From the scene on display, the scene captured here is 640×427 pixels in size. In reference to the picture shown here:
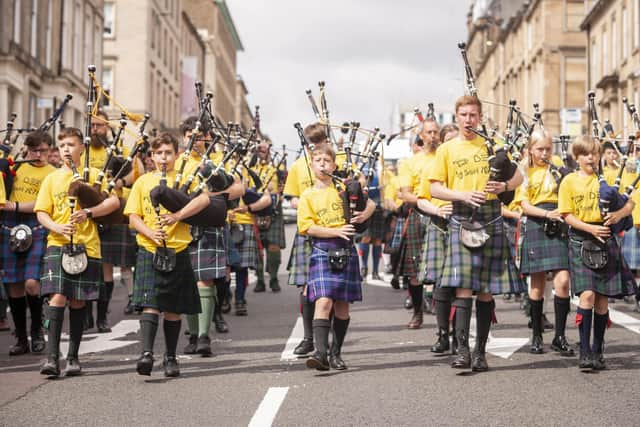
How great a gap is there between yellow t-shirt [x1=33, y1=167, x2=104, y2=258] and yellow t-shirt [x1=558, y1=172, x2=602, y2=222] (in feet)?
10.7

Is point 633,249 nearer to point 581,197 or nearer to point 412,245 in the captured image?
point 412,245

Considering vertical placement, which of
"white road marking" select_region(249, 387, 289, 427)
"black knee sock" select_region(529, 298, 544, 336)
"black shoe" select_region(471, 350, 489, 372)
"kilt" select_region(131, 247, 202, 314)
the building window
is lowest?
"white road marking" select_region(249, 387, 289, 427)

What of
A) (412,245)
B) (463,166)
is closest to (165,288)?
(463,166)

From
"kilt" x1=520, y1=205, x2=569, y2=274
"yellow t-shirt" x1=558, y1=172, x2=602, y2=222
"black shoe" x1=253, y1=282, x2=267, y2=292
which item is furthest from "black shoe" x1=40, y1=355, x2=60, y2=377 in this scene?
"black shoe" x1=253, y1=282, x2=267, y2=292

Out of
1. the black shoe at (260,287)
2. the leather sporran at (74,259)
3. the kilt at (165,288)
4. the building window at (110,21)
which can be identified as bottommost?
the black shoe at (260,287)

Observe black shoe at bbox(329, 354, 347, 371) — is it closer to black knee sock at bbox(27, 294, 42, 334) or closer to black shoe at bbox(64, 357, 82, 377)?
black shoe at bbox(64, 357, 82, 377)

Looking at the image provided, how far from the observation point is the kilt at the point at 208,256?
27.4ft

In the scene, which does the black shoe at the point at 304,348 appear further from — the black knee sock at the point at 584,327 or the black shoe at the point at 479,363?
the black knee sock at the point at 584,327

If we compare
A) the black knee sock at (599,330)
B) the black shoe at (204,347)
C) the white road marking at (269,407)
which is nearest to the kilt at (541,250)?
the black knee sock at (599,330)

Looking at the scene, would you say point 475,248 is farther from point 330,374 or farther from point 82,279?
point 82,279

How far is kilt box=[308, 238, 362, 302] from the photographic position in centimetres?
752

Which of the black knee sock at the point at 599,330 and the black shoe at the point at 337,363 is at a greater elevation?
the black knee sock at the point at 599,330

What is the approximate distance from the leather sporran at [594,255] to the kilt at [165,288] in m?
2.69

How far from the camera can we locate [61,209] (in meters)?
7.41
